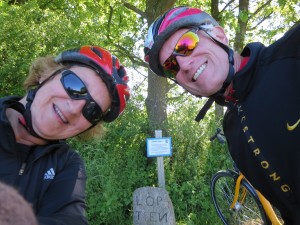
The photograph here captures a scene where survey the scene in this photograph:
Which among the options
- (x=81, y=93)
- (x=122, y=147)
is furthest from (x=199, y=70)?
(x=122, y=147)

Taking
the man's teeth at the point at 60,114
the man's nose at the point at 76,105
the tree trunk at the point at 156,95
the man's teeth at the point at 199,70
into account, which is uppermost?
the tree trunk at the point at 156,95

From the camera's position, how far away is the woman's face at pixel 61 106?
2.06m

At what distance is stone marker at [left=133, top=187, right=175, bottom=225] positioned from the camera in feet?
16.1

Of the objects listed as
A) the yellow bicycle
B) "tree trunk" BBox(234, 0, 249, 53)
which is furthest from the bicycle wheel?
"tree trunk" BBox(234, 0, 249, 53)

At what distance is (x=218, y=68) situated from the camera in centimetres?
203

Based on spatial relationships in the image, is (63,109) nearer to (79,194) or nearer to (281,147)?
(79,194)

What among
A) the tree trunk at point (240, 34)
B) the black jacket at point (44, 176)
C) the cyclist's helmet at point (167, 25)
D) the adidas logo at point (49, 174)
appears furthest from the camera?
the tree trunk at point (240, 34)

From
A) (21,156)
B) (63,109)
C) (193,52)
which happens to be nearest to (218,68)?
(193,52)

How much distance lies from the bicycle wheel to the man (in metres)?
2.63

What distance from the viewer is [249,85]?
187 cm

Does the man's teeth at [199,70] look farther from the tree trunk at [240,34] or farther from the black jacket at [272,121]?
the tree trunk at [240,34]

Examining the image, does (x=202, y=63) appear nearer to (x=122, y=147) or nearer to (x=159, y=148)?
(x=159, y=148)

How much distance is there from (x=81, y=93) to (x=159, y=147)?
3549 millimetres

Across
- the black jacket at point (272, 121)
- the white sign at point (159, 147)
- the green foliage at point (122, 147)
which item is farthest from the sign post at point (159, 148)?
the black jacket at point (272, 121)
